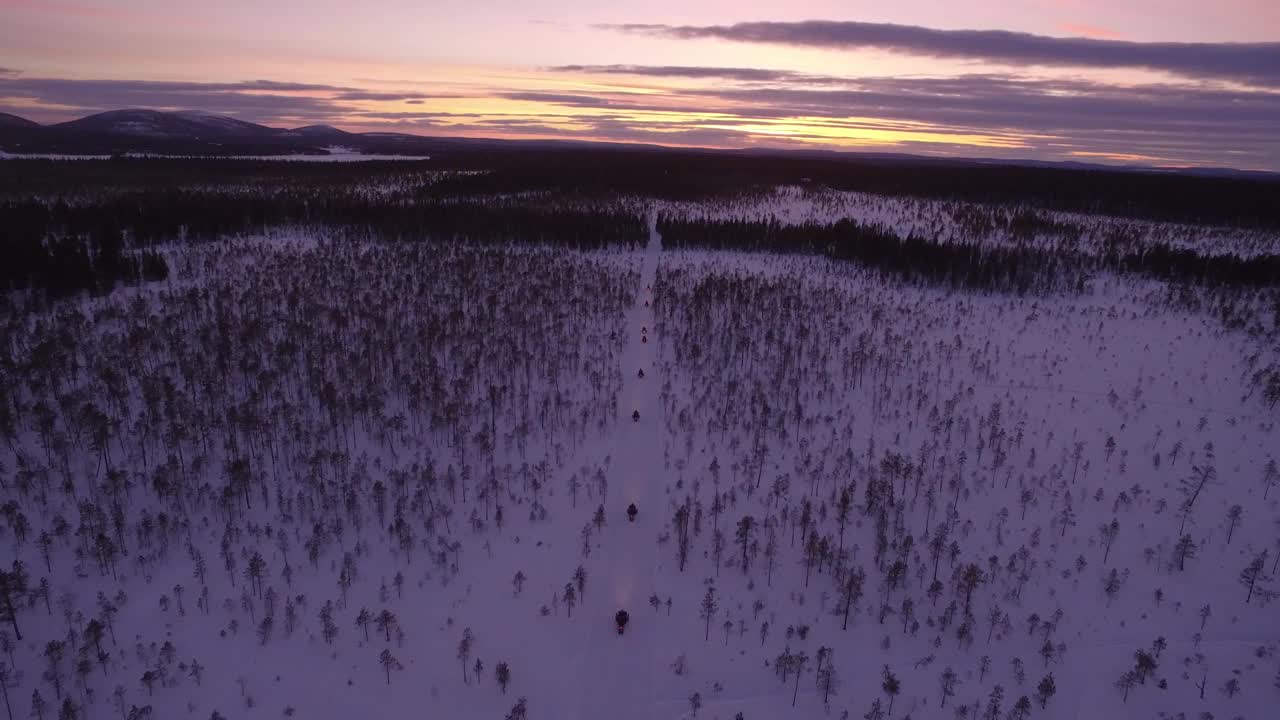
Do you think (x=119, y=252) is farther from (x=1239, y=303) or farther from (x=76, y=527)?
(x=1239, y=303)

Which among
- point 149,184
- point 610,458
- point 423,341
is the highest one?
point 149,184

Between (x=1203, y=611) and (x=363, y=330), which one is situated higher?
(x=363, y=330)

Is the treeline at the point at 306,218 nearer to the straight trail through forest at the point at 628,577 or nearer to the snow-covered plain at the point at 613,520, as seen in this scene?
the snow-covered plain at the point at 613,520

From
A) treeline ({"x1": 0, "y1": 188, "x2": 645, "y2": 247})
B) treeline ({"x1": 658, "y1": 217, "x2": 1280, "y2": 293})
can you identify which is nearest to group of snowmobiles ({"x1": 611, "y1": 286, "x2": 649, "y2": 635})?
treeline ({"x1": 658, "y1": 217, "x2": 1280, "y2": 293})

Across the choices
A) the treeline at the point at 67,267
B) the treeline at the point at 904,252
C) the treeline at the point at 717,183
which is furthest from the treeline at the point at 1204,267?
the treeline at the point at 67,267

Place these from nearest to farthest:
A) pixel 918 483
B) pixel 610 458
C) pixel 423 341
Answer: pixel 918 483 < pixel 610 458 < pixel 423 341

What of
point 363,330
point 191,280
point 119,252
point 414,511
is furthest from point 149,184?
point 414,511
